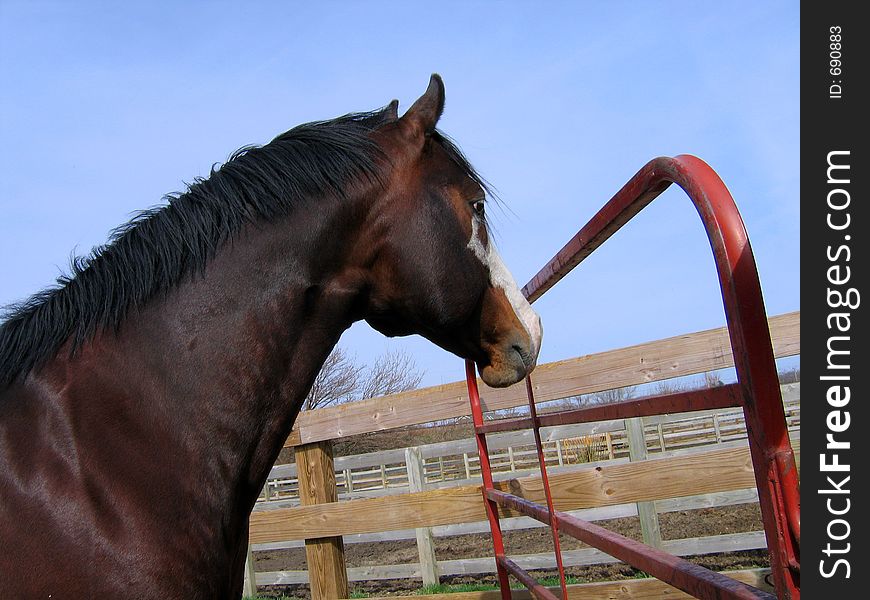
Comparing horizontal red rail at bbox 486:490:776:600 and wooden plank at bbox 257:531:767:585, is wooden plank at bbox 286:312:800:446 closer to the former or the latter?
horizontal red rail at bbox 486:490:776:600

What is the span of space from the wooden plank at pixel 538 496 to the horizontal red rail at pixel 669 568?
2.88 ft

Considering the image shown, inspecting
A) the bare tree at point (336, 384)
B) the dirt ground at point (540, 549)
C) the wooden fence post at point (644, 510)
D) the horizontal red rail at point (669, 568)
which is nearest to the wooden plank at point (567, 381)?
the horizontal red rail at point (669, 568)

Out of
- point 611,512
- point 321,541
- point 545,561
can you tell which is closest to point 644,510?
point 545,561

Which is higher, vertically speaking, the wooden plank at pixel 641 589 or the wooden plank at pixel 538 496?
the wooden plank at pixel 538 496

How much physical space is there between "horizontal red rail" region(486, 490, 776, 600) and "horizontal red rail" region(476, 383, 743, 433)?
0.86ft

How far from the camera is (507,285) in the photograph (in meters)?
2.17

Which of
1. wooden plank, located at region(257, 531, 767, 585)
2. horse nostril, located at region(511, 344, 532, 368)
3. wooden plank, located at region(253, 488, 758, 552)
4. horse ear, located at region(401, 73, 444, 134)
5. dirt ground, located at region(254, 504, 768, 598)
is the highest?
horse ear, located at region(401, 73, 444, 134)

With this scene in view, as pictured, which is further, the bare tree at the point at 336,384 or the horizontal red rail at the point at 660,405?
the bare tree at the point at 336,384

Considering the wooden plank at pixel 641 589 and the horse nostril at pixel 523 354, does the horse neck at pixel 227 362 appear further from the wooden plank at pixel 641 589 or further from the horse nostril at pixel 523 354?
the wooden plank at pixel 641 589

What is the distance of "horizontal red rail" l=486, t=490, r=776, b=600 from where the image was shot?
3.27 feet

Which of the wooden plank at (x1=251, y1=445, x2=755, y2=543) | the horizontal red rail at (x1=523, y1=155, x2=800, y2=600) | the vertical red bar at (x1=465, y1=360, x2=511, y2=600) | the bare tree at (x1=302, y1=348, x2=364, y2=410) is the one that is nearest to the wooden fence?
the wooden plank at (x1=251, y1=445, x2=755, y2=543)

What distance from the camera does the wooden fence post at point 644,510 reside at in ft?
15.6

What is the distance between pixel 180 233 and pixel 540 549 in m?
6.20

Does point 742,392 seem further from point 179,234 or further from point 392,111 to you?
point 392,111
